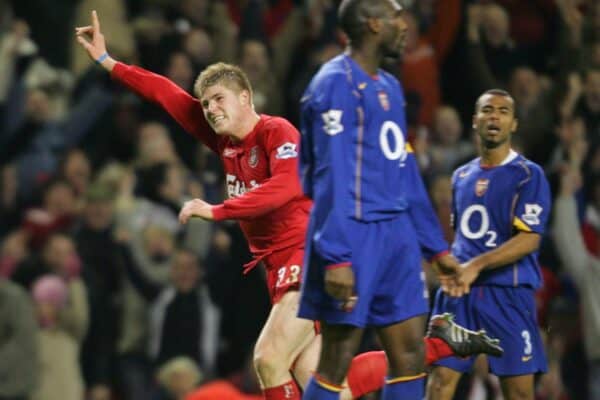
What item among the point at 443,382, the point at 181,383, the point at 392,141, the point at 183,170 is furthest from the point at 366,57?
the point at 183,170

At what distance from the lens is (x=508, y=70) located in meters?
12.7

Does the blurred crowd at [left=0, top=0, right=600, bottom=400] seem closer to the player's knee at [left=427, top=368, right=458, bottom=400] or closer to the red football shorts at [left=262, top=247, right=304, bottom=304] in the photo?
the player's knee at [left=427, top=368, right=458, bottom=400]

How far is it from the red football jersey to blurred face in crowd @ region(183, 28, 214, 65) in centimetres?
478

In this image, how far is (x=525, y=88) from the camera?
12.4 metres

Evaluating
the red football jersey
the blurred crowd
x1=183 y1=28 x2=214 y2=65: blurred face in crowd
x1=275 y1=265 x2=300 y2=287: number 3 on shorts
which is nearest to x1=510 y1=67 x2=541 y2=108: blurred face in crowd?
the blurred crowd

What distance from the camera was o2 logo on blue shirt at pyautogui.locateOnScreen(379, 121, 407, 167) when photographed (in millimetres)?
6559

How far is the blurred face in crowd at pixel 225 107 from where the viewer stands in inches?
295

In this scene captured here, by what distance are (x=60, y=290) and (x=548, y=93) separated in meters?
3.97

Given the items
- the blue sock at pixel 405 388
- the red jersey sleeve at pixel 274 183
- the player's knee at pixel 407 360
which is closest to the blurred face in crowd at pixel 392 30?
the red jersey sleeve at pixel 274 183

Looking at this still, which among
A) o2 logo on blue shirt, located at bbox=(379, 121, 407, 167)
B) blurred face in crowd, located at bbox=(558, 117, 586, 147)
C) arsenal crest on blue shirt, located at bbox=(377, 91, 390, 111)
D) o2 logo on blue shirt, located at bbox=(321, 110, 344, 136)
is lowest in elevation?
o2 logo on blue shirt, located at bbox=(379, 121, 407, 167)

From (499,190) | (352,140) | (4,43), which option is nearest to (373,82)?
(352,140)

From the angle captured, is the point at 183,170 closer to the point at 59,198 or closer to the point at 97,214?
the point at 97,214

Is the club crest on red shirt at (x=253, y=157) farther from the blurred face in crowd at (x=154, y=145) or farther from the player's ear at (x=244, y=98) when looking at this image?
the blurred face in crowd at (x=154, y=145)

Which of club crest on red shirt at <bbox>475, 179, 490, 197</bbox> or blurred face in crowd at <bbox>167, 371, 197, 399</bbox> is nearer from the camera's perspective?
club crest on red shirt at <bbox>475, 179, 490, 197</bbox>
